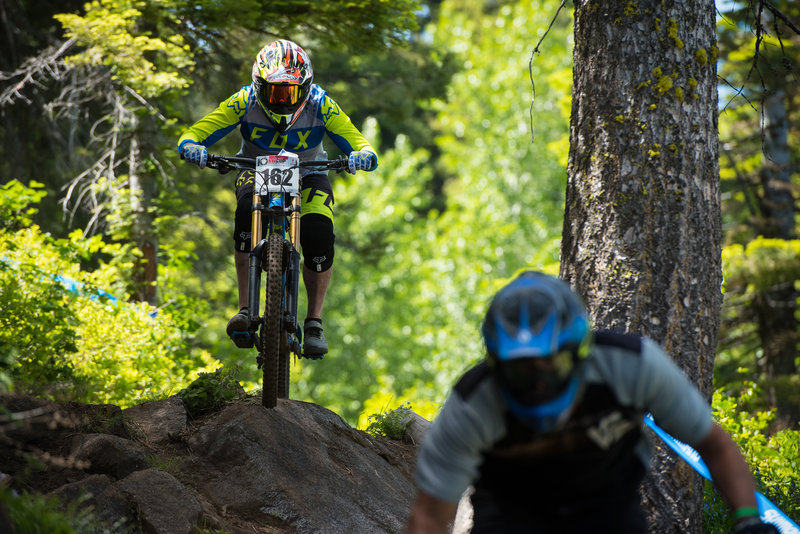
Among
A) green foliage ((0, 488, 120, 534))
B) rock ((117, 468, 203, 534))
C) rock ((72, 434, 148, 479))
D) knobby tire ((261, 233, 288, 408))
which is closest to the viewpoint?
green foliage ((0, 488, 120, 534))

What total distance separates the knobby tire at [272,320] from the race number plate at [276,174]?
0.35m

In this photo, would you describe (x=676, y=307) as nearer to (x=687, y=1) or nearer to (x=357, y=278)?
(x=687, y=1)

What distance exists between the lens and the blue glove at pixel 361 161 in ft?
19.9

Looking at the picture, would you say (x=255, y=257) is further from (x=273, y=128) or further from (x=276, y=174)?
(x=273, y=128)

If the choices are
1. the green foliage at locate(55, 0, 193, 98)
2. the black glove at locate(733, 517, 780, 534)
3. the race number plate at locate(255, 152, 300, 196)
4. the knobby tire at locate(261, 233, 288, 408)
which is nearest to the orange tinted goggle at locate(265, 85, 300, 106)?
the race number plate at locate(255, 152, 300, 196)

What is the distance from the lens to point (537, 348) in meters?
2.40

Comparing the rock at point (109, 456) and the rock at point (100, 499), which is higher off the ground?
the rock at point (109, 456)

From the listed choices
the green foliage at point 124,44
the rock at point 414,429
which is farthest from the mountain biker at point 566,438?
the green foliage at point 124,44

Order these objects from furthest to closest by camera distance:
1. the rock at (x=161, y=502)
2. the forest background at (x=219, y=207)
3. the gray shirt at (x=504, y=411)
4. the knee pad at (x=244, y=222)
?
1. the forest background at (x=219, y=207)
2. the knee pad at (x=244, y=222)
3. the rock at (x=161, y=502)
4. the gray shirt at (x=504, y=411)

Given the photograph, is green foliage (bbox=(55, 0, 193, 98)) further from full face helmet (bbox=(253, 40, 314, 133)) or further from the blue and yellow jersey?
full face helmet (bbox=(253, 40, 314, 133))

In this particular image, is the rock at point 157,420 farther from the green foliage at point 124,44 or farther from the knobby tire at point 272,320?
the green foliage at point 124,44

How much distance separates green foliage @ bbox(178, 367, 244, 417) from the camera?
5.67 m

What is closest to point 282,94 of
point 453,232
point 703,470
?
point 703,470

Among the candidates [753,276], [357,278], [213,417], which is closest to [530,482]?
[213,417]
